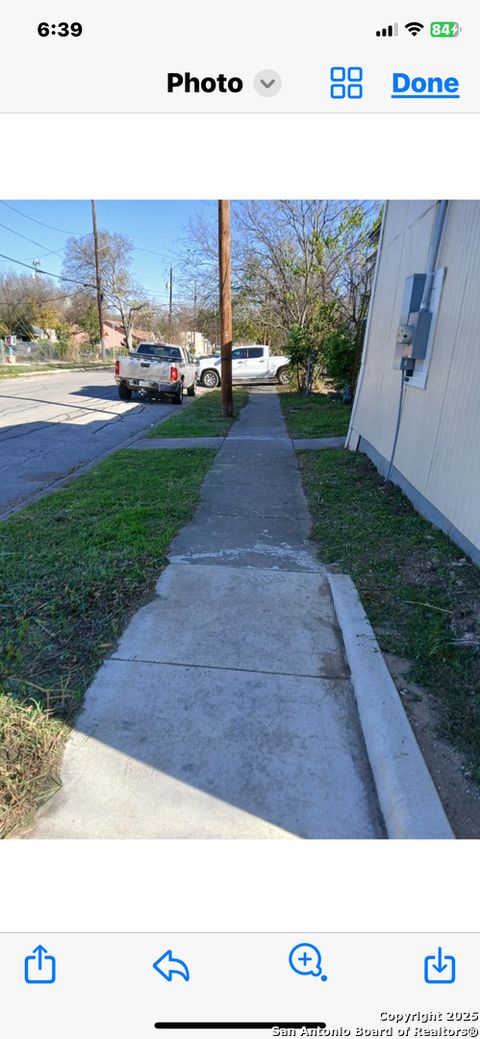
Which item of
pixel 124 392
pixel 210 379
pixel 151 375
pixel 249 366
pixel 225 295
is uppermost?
pixel 225 295

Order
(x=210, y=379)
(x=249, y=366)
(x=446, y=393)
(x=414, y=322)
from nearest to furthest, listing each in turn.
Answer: (x=446, y=393) → (x=414, y=322) → (x=249, y=366) → (x=210, y=379)

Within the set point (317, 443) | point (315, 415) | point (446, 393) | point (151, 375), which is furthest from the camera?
point (151, 375)

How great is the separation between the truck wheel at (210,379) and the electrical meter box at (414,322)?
19.6 m

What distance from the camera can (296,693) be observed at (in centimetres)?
251

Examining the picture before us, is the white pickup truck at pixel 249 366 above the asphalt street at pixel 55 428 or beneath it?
above

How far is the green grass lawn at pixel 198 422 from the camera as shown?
10555 millimetres

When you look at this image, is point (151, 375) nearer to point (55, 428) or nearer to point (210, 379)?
point (55, 428)

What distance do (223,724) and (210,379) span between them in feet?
77.6

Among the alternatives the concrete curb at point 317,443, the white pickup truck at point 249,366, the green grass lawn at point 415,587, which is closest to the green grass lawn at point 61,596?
the green grass lawn at point 415,587

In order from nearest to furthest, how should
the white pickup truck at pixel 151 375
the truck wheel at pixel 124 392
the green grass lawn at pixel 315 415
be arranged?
the green grass lawn at pixel 315 415 < the white pickup truck at pixel 151 375 < the truck wheel at pixel 124 392

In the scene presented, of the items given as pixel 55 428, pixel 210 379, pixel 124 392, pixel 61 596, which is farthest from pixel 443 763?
pixel 210 379

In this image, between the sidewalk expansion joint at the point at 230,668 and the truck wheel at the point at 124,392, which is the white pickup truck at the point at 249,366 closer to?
the truck wheel at the point at 124,392
